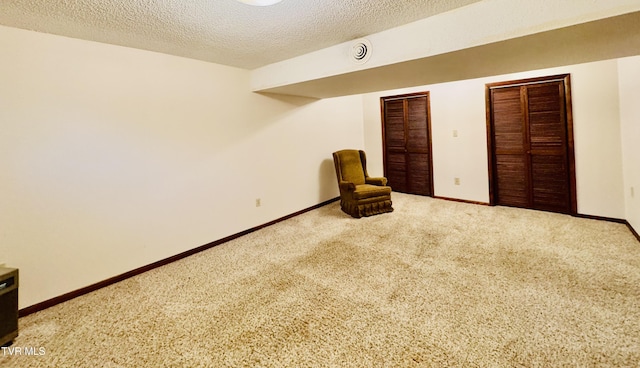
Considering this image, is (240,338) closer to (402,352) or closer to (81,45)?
(402,352)

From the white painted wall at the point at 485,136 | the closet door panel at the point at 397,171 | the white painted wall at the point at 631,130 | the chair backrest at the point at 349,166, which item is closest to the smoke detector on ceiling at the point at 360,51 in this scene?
A: the chair backrest at the point at 349,166

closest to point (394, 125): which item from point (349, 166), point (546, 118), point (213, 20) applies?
point (349, 166)

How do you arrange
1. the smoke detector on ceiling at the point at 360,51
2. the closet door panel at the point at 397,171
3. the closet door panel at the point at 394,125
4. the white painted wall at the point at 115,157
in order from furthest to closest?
the closet door panel at the point at 397,171 → the closet door panel at the point at 394,125 → the smoke detector on ceiling at the point at 360,51 → the white painted wall at the point at 115,157

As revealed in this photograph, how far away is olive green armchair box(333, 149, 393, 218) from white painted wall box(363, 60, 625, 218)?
1290mm

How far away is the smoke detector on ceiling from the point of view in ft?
8.26

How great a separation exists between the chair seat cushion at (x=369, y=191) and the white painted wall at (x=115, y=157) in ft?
4.42

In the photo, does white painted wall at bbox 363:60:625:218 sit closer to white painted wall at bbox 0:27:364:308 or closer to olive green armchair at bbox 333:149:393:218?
olive green armchair at bbox 333:149:393:218

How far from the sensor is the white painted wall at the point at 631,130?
2.96m

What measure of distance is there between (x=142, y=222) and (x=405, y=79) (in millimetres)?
3205

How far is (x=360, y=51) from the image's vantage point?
254cm

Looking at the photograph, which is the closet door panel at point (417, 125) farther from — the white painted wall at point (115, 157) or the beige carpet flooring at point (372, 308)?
the white painted wall at point (115, 157)

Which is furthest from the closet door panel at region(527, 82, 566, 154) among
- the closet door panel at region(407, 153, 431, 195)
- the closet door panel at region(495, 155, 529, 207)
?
the closet door panel at region(407, 153, 431, 195)

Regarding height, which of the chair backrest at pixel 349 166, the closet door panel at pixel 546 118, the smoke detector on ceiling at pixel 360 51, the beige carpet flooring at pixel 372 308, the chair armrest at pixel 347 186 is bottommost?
the beige carpet flooring at pixel 372 308

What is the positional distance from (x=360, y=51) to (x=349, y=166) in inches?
96.4
